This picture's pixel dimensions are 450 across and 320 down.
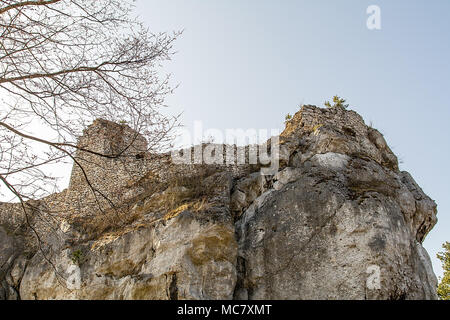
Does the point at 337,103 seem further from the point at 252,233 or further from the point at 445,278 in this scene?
the point at 445,278

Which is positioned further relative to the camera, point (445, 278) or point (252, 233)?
point (445, 278)

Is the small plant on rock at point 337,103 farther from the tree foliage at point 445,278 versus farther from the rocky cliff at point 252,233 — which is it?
the tree foliage at point 445,278

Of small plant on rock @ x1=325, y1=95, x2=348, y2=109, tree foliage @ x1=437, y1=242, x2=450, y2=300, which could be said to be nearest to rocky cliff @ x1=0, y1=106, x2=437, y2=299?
small plant on rock @ x1=325, y1=95, x2=348, y2=109

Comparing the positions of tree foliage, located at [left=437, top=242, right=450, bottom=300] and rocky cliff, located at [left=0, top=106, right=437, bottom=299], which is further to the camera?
tree foliage, located at [left=437, top=242, right=450, bottom=300]

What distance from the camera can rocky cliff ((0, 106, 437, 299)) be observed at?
8.95 meters

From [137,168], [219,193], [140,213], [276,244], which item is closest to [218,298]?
[276,244]

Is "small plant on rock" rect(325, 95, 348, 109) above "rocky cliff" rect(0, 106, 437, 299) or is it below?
above

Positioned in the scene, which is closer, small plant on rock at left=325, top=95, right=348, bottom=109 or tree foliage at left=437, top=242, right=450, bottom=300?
small plant on rock at left=325, top=95, right=348, bottom=109

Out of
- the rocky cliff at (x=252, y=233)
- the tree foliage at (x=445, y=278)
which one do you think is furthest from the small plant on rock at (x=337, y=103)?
the tree foliage at (x=445, y=278)

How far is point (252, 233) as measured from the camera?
32.9ft

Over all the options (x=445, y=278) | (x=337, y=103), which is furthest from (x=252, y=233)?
(x=445, y=278)

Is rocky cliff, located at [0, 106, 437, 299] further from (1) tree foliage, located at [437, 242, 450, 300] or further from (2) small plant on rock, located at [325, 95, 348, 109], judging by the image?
(1) tree foliage, located at [437, 242, 450, 300]

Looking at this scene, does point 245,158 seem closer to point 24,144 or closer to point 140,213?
point 140,213

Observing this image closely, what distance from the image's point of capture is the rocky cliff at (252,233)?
8945 millimetres
